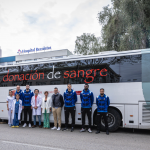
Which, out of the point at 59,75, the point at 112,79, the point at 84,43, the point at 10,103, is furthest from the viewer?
the point at 84,43

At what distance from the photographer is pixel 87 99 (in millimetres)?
7754

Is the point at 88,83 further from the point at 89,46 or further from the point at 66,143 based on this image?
the point at 89,46

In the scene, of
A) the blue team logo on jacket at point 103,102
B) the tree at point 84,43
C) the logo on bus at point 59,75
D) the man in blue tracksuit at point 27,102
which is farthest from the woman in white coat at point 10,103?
the tree at point 84,43

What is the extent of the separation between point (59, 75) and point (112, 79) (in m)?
2.60

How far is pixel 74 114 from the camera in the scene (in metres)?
8.16

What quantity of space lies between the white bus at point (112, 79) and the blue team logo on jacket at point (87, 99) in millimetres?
336

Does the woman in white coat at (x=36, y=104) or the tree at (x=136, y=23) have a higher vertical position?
the tree at (x=136, y=23)

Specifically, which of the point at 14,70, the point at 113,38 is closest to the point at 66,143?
the point at 14,70

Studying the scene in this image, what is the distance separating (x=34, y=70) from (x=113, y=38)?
39.8ft

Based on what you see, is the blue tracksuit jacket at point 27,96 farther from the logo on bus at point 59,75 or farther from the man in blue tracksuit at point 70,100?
the man in blue tracksuit at point 70,100

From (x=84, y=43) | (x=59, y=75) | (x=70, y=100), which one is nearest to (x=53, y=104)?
(x=70, y=100)

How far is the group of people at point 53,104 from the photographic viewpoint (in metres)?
7.60

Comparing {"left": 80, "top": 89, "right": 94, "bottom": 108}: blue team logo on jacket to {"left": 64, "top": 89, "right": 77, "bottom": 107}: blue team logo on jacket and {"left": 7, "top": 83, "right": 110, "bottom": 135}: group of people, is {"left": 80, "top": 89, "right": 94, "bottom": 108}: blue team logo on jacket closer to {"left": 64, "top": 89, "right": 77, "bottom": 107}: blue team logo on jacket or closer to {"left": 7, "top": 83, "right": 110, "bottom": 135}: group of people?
{"left": 7, "top": 83, "right": 110, "bottom": 135}: group of people

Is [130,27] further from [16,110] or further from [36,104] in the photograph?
[16,110]
